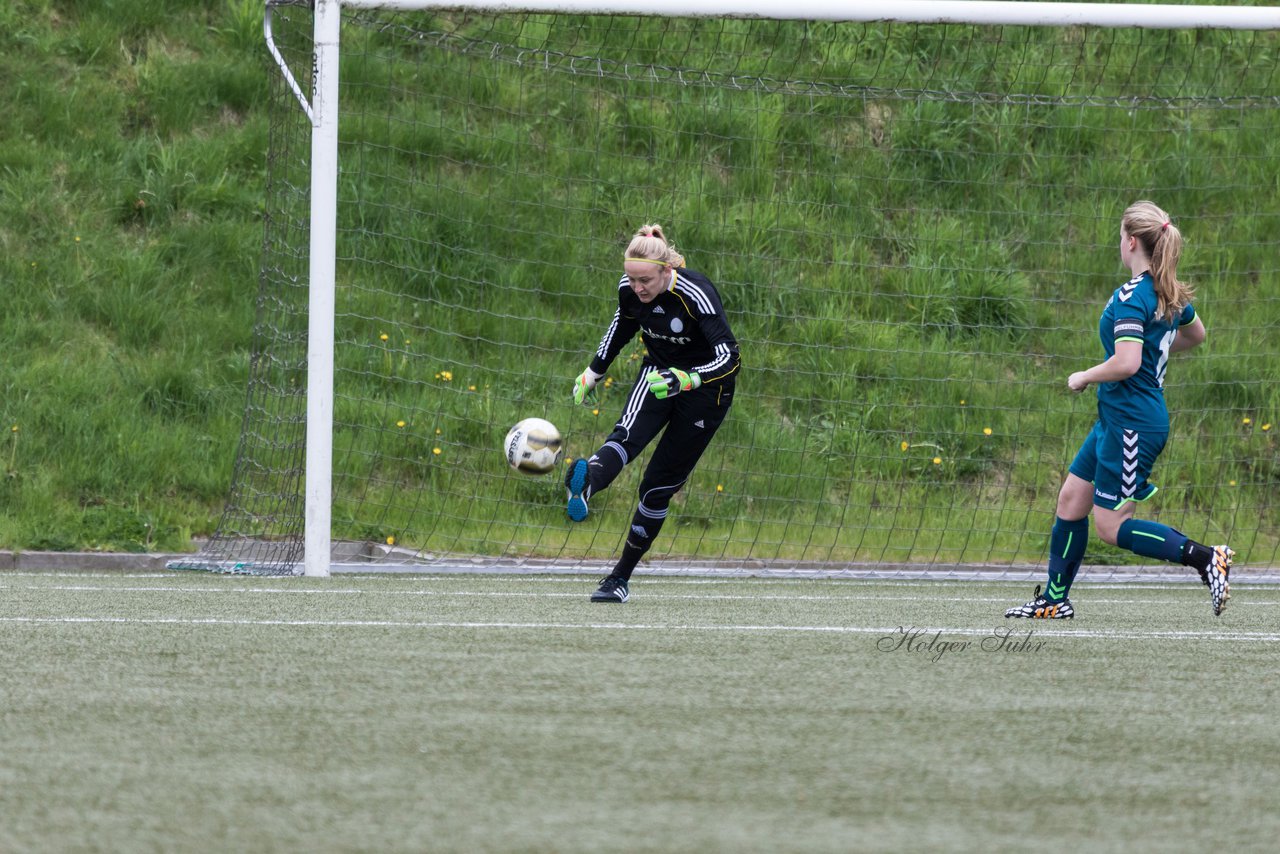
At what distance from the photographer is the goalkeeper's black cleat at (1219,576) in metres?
5.89

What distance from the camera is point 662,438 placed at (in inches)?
281

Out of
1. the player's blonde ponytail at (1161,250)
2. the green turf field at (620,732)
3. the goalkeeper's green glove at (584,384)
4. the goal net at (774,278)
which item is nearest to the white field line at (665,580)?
the goal net at (774,278)

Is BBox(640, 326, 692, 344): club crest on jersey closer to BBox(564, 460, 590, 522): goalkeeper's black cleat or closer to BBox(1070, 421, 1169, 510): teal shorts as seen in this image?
BBox(564, 460, 590, 522): goalkeeper's black cleat

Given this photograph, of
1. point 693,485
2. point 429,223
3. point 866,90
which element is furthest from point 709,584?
point 429,223

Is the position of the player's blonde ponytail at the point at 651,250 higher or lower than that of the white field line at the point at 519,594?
higher

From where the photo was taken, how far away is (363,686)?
4.01 metres

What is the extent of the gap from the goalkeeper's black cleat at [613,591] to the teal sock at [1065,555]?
179 centimetres

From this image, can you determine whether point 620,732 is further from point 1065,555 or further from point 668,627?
point 1065,555

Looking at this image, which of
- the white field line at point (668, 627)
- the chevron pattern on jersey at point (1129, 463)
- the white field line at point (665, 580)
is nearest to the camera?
the white field line at point (668, 627)

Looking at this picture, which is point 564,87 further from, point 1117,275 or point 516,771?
point 516,771

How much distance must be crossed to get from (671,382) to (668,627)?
1.50 metres

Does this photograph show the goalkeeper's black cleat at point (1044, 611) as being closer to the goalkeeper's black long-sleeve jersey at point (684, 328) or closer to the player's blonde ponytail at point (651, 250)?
the goalkeeper's black long-sleeve jersey at point (684, 328)

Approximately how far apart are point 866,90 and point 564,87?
110 inches

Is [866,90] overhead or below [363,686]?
overhead
